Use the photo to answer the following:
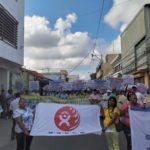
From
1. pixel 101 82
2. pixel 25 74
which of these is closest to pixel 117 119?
pixel 101 82

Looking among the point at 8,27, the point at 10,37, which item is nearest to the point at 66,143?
the point at 8,27

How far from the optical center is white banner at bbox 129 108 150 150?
8.98 metres

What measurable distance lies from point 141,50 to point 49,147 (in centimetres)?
2673

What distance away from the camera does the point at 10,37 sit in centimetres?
2694

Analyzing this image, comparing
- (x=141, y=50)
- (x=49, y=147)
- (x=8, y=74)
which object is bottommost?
(x=49, y=147)

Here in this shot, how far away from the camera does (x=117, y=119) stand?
31.8 ft

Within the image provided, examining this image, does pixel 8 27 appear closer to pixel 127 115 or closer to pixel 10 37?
pixel 10 37

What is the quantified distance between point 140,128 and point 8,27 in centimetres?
1866

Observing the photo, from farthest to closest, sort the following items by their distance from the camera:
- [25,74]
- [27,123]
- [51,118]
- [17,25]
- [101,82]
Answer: [25,74] → [101,82] → [17,25] → [51,118] → [27,123]

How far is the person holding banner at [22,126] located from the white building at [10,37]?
15.1 meters

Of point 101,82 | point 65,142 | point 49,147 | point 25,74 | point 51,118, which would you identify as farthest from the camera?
point 25,74

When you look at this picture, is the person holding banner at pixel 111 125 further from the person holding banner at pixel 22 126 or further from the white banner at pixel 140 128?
the person holding banner at pixel 22 126

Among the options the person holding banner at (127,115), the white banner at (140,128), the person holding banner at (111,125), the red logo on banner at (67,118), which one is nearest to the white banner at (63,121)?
the red logo on banner at (67,118)

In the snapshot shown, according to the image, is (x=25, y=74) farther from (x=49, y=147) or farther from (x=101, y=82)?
(x=49, y=147)
